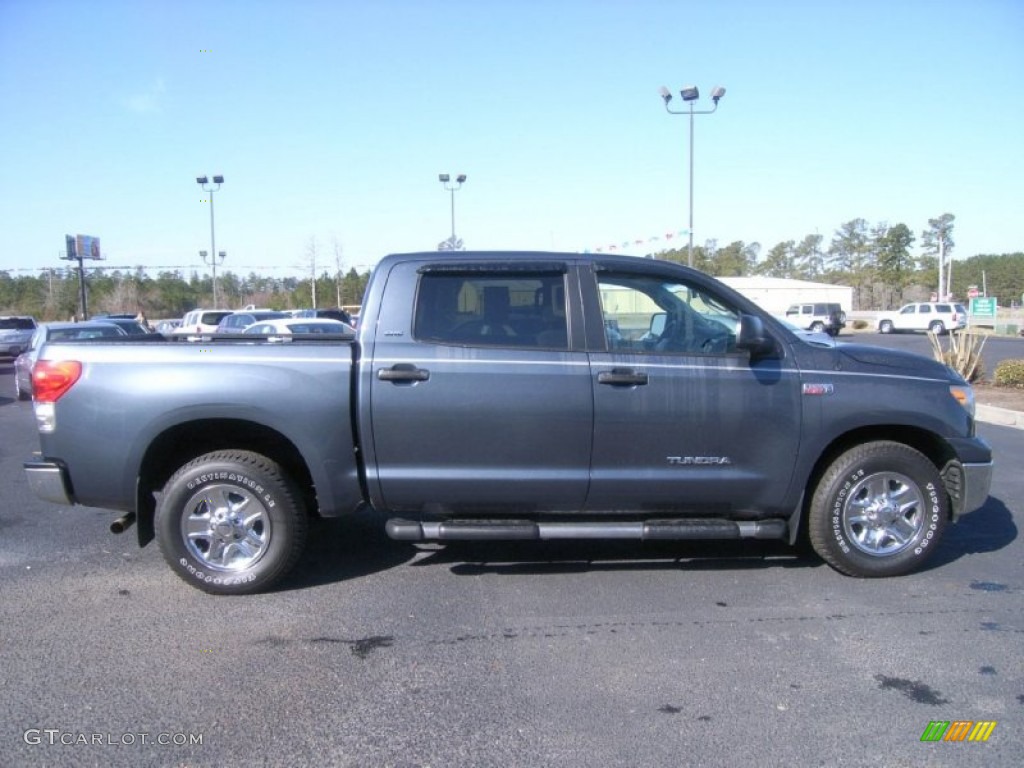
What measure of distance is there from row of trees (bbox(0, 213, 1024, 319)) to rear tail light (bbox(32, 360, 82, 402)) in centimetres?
2580

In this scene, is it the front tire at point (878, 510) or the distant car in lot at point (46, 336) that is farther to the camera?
the distant car in lot at point (46, 336)

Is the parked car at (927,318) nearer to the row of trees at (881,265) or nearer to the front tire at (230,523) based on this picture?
the row of trees at (881,265)

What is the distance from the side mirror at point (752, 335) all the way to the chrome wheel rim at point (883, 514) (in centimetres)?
104

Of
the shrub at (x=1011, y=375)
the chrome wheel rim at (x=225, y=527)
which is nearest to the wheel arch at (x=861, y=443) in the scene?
the chrome wheel rim at (x=225, y=527)

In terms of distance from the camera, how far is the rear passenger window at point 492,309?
4488mm

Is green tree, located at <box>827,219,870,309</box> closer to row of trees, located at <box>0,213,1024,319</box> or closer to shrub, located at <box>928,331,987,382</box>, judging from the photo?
row of trees, located at <box>0,213,1024,319</box>

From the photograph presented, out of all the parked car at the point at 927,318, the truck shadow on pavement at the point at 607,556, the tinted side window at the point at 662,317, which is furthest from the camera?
the parked car at the point at 927,318

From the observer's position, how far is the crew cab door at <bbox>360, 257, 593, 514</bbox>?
14.3ft

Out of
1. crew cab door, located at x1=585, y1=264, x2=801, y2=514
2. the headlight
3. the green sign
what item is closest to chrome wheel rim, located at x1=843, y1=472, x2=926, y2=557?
crew cab door, located at x1=585, y1=264, x2=801, y2=514

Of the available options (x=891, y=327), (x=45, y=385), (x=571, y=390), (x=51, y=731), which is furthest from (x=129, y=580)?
(x=891, y=327)

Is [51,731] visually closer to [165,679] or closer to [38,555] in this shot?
[165,679]

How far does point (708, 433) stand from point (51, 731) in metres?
3.45
